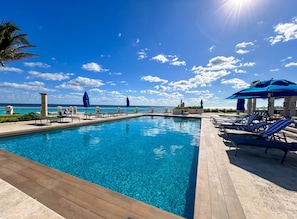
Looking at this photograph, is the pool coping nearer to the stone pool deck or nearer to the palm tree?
the stone pool deck

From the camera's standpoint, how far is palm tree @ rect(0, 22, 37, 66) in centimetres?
994

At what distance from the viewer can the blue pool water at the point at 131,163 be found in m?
2.77

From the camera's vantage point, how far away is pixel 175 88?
3017 cm

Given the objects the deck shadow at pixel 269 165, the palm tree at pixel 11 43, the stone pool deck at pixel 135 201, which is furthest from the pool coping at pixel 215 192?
the palm tree at pixel 11 43

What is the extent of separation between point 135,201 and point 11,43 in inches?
573

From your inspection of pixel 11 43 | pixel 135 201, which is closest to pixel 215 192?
pixel 135 201

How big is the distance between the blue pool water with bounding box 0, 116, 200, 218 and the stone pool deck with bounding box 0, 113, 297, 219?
0.62m

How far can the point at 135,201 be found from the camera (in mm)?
1896

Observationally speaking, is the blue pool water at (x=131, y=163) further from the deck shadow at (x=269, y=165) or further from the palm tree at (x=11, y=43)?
the palm tree at (x=11, y=43)

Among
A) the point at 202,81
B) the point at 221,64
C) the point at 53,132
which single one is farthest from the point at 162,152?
the point at 202,81

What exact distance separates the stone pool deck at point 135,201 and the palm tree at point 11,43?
11.4 m

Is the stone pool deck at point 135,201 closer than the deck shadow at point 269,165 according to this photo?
Yes

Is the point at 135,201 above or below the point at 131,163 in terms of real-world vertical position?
above

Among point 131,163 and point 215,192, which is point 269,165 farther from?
point 131,163
